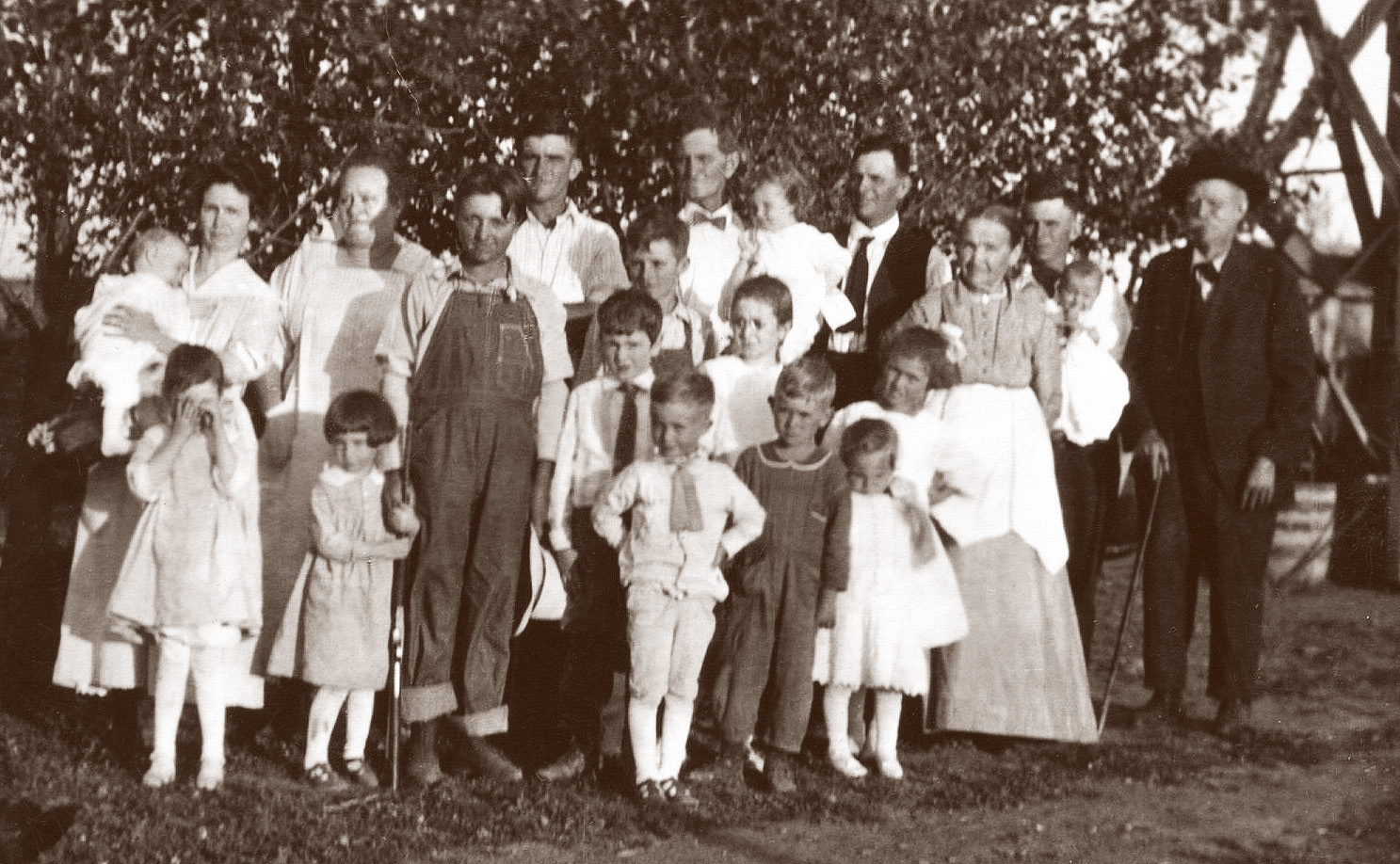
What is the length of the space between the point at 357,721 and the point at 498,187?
6.05 feet

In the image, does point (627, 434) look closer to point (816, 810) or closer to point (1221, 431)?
point (816, 810)

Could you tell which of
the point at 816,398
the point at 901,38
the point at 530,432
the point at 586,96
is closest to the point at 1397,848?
the point at 816,398

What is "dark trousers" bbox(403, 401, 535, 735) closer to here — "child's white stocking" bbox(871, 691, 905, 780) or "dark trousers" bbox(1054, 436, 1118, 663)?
"child's white stocking" bbox(871, 691, 905, 780)

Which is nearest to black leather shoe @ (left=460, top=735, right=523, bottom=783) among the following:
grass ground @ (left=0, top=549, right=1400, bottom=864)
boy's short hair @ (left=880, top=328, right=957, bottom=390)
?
grass ground @ (left=0, top=549, right=1400, bottom=864)

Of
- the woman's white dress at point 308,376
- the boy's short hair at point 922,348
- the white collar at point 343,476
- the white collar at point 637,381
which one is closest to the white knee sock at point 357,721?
the woman's white dress at point 308,376

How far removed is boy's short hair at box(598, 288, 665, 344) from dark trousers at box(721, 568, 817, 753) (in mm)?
946

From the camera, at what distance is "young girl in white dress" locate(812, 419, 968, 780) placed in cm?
617

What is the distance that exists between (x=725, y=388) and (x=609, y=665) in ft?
3.45

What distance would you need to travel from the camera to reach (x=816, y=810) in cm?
571

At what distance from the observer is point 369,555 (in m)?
5.91

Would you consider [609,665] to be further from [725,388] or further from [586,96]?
[586,96]

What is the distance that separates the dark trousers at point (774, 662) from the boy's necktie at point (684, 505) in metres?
0.35

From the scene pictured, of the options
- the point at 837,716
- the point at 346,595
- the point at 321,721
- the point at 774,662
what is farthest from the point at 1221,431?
the point at 321,721

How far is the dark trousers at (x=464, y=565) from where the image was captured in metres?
5.89
